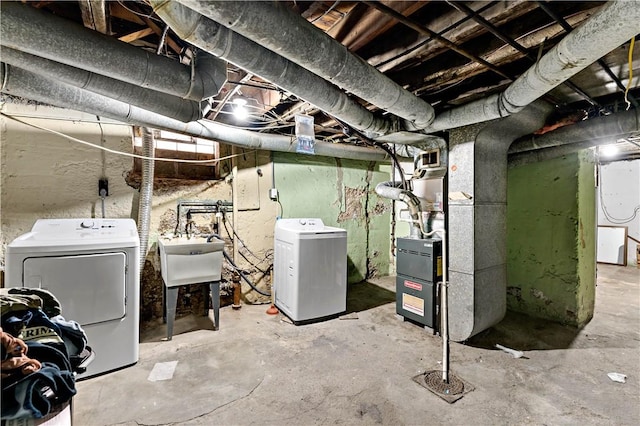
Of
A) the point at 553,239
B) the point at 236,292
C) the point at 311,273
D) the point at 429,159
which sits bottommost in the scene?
the point at 236,292

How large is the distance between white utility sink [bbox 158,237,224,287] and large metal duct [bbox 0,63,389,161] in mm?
1053

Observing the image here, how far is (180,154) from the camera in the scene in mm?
3365

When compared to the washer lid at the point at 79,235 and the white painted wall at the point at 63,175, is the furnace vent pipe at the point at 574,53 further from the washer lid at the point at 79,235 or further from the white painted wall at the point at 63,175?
the white painted wall at the point at 63,175

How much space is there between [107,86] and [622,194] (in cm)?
886

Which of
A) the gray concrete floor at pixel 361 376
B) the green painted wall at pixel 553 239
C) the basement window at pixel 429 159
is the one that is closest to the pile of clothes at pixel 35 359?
the gray concrete floor at pixel 361 376

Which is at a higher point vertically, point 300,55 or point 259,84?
point 259,84

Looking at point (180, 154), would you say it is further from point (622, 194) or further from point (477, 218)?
point (622, 194)

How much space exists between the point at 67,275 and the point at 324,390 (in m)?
1.94

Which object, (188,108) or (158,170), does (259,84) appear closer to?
(188,108)

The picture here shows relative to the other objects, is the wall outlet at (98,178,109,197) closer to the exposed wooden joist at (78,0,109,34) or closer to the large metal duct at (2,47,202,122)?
the large metal duct at (2,47,202,122)

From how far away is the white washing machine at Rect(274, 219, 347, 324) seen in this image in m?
2.96

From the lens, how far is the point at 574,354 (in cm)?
244

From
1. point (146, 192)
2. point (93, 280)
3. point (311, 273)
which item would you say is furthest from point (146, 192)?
point (311, 273)

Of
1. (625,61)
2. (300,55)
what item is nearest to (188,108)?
(300,55)
